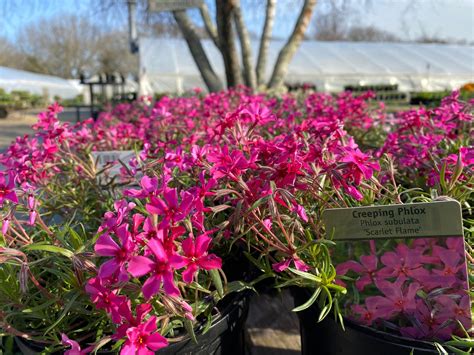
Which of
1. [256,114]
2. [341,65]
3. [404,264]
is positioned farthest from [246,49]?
[341,65]

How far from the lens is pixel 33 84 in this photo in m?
38.2

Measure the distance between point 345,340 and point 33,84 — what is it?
42.7 meters

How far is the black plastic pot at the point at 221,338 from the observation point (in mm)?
955

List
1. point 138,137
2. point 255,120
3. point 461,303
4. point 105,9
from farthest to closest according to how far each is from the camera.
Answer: point 105,9 < point 138,137 < point 255,120 < point 461,303

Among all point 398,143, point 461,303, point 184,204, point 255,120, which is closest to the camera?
point 184,204

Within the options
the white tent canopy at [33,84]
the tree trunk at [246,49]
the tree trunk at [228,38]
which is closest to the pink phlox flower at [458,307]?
the tree trunk at [228,38]

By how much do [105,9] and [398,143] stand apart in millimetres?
7285

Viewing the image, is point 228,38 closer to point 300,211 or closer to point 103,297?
point 300,211

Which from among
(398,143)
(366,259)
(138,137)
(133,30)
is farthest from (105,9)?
(366,259)

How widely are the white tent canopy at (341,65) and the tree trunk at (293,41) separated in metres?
10.4

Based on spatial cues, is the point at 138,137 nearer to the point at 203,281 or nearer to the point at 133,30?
the point at 203,281

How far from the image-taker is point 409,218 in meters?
0.91

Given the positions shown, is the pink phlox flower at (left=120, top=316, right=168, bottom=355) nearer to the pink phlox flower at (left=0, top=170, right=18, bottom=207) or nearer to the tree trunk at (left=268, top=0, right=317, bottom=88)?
the pink phlox flower at (left=0, top=170, right=18, bottom=207)

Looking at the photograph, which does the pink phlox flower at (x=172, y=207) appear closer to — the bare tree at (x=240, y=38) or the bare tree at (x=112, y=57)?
the bare tree at (x=240, y=38)
